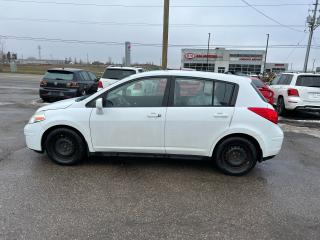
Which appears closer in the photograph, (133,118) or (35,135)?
(133,118)

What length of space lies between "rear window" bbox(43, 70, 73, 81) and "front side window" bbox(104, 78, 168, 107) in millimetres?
8187

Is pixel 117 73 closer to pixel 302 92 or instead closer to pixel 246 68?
pixel 302 92

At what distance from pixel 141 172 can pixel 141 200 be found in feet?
3.20

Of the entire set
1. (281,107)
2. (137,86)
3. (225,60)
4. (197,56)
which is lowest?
(281,107)

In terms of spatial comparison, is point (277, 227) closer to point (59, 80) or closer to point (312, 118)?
point (312, 118)

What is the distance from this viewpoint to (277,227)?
3275mm

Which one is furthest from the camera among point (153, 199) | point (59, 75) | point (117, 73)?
point (59, 75)

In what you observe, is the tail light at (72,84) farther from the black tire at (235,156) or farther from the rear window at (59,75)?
the black tire at (235,156)

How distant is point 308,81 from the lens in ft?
33.4

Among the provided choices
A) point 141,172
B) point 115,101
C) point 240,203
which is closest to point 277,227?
point 240,203

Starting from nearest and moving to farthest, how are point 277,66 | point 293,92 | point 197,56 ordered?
point 293,92
point 197,56
point 277,66

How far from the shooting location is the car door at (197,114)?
15.0ft

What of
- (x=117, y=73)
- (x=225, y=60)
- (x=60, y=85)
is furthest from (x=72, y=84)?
(x=225, y=60)

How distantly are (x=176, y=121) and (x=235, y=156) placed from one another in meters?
1.12
